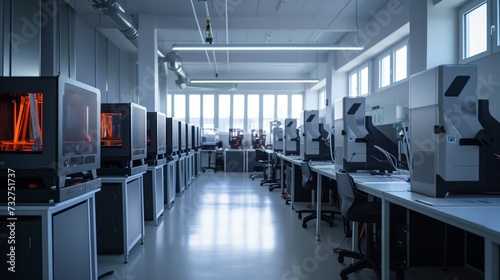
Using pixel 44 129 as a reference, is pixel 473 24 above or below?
above

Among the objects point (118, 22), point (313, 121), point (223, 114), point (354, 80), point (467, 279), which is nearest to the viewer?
point (467, 279)

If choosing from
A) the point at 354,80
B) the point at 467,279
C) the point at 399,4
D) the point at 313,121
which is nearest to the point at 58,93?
the point at 467,279

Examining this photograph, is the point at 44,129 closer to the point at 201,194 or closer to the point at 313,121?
the point at 313,121

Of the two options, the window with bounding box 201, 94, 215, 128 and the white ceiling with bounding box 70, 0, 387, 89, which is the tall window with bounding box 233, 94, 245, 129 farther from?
the white ceiling with bounding box 70, 0, 387, 89

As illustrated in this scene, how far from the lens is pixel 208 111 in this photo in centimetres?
1180

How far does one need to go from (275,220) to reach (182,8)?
446cm

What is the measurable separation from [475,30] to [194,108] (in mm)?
9287

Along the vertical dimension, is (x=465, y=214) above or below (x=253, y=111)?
below

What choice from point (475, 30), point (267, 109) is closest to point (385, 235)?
point (475, 30)

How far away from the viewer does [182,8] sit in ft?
19.7

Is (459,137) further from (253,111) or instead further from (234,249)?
(253,111)

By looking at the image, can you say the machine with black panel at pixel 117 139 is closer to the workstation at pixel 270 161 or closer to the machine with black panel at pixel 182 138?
the workstation at pixel 270 161

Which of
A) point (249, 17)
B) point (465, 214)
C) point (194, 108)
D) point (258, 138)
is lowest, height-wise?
point (465, 214)

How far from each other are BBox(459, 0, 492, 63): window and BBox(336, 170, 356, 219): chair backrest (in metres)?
2.73
